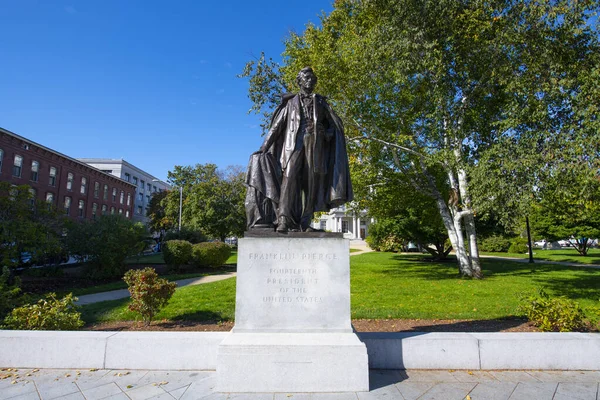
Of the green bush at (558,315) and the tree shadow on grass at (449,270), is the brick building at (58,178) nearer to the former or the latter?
the tree shadow on grass at (449,270)

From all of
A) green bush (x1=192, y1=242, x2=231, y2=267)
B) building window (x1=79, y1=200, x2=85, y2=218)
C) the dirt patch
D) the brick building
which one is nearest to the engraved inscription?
the dirt patch

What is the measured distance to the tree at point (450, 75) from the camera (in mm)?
10359

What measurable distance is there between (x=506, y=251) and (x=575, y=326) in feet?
149

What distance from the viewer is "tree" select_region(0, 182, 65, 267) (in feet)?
40.4

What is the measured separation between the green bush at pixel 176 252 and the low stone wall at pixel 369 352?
48.9 ft

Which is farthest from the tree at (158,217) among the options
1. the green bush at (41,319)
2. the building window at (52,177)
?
the green bush at (41,319)

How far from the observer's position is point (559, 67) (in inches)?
412

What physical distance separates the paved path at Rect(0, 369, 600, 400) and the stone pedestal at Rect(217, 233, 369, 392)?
0.44m

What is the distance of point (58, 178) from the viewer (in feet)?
135

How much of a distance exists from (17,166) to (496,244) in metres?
54.9

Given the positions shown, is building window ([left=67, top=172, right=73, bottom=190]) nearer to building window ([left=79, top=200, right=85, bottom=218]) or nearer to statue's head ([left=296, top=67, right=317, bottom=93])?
building window ([left=79, top=200, right=85, bottom=218])

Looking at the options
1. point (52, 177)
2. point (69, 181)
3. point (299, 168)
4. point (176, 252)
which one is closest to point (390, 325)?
point (299, 168)

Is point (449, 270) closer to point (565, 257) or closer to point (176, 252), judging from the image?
point (176, 252)

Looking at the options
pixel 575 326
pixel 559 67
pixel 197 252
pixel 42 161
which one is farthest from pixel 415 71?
pixel 42 161
